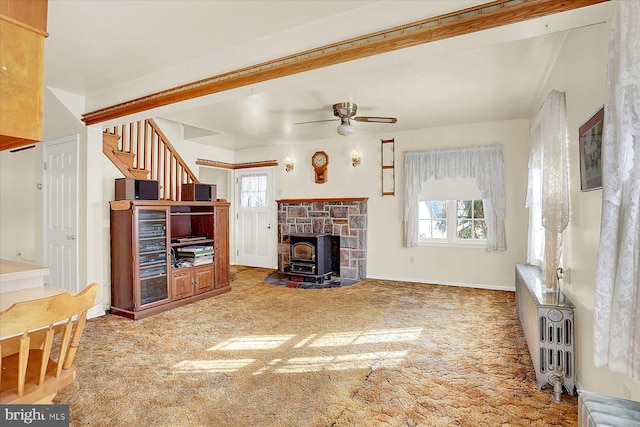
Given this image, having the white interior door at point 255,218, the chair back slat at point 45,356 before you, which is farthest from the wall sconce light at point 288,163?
the chair back slat at point 45,356

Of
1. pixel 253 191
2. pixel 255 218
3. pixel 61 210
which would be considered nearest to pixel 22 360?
pixel 61 210

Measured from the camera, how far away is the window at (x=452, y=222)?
5.26 m

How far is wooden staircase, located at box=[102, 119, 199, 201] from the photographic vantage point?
4.20 m

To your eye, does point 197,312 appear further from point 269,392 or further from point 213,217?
point 269,392

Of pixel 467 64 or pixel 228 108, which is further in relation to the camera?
pixel 228 108

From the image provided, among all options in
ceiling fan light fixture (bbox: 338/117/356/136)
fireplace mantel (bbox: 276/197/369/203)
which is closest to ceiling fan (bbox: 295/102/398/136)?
ceiling fan light fixture (bbox: 338/117/356/136)

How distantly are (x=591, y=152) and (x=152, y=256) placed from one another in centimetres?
430

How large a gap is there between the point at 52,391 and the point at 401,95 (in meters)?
3.83

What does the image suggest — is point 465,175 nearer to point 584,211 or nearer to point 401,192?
point 401,192

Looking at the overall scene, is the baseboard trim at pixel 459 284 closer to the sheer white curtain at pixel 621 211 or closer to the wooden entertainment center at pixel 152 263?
the wooden entertainment center at pixel 152 263

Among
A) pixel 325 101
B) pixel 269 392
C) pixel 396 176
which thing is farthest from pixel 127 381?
pixel 396 176

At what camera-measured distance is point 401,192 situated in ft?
18.7

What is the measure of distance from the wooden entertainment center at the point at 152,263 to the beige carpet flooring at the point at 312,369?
20 cm

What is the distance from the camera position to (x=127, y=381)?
7.95 ft
